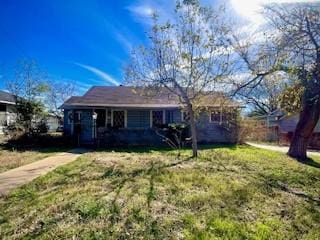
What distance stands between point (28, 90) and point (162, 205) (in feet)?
75.4

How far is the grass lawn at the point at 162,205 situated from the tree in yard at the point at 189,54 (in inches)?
193

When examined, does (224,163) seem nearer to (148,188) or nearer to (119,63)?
(148,188)

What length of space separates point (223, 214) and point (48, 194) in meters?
3.72

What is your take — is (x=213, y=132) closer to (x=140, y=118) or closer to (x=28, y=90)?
(x=140, y=118)

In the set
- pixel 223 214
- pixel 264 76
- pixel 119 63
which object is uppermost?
pixel 119 63

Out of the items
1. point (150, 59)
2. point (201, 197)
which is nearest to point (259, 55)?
point (150, 59)

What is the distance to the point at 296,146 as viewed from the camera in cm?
1527

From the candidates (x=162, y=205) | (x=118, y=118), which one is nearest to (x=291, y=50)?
(x=162, y=205)

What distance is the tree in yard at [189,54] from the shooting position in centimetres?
1261

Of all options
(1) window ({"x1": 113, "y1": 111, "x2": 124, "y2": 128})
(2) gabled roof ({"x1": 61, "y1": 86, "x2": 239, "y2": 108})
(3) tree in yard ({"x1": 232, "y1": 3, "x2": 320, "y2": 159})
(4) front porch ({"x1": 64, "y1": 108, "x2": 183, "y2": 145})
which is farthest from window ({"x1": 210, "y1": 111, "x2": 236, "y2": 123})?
(3) tree in yard ({"x1": 232, "y1": 3, "x2": 320, "y2": 159})

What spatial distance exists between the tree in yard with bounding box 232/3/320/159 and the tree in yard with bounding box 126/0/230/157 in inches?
57.9

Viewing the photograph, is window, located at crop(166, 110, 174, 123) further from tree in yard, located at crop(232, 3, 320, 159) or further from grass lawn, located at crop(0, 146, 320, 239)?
grass lawn, located at crop(0, 146, 320, 239)

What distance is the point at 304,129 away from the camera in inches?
595

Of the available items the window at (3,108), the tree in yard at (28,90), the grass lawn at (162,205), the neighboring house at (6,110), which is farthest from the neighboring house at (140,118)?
the window at (3,108)
